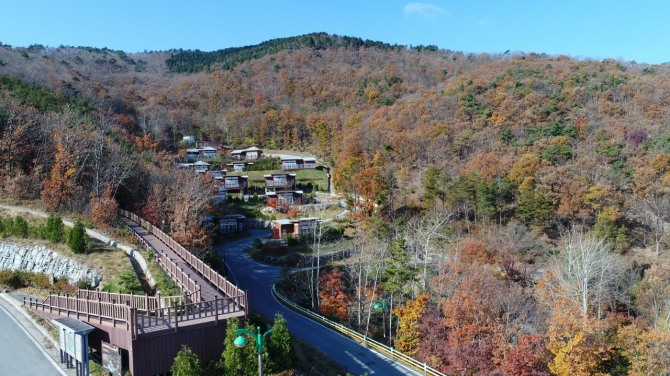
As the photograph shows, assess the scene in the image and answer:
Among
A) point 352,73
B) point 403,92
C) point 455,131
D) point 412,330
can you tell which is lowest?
point 412,330

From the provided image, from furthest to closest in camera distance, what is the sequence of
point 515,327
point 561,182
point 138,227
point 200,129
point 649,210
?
point 200,129 → point 561,182 → point 649,210 → point 138,227 → point 515,327

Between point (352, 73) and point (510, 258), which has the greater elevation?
point (352, 73)

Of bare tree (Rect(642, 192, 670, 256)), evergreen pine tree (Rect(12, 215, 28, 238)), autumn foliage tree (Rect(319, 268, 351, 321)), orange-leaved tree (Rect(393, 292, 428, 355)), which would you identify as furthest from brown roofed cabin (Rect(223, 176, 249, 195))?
bare tree (Rect(642, 192, 670, 256))

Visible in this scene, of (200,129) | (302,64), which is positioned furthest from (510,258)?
(302,64)

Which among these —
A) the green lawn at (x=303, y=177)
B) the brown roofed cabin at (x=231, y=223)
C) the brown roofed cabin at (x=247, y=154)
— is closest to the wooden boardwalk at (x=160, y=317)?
the brown roofed cabin at (x=231, y=223)

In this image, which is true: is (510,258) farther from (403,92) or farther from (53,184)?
(403,92)

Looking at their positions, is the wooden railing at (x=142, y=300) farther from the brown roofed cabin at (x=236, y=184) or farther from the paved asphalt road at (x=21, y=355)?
the brown roofed cabin at (x=236, y=184)

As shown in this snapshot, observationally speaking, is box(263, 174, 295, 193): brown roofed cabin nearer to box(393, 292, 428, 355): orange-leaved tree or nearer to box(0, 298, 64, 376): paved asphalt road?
box(393, 292, 428, 355): orange-leaved tree

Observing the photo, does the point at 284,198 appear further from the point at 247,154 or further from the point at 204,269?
the point at 204,269
